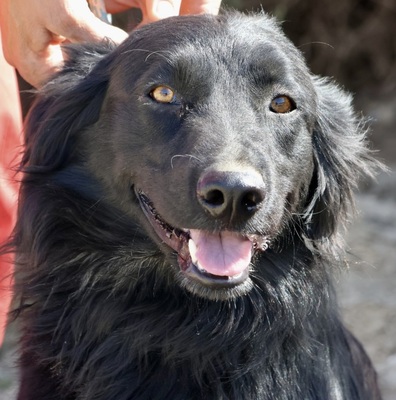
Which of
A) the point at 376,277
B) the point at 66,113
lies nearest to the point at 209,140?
the point at 66,113

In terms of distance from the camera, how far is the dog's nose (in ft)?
9.06

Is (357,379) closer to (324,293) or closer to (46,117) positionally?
(324,293)

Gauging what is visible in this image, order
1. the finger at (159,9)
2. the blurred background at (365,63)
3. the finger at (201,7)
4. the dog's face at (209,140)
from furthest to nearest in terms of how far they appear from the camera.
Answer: the blurred background at (365,63) → the finger at (201,7) → the finger at (159,9) → the dog's face at (209,140)

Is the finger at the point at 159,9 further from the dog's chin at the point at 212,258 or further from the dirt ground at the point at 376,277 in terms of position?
the dirt ground at the point at 376,277

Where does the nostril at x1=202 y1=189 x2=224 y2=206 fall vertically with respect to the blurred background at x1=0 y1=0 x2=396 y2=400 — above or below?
above

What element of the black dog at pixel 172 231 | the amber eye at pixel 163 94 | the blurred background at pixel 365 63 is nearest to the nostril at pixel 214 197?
the black dog at pixel 172 231

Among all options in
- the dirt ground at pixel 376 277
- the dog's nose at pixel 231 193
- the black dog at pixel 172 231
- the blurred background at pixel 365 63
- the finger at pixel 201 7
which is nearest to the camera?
the dog's nose at pixel 231 193

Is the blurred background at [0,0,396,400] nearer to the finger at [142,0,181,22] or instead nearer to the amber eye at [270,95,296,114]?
the finger at [142,0,181,22]

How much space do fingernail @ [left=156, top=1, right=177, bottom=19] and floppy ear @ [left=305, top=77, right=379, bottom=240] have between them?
2.17ft

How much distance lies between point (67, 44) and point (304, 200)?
114 cm

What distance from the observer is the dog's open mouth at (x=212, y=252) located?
9.62 feet

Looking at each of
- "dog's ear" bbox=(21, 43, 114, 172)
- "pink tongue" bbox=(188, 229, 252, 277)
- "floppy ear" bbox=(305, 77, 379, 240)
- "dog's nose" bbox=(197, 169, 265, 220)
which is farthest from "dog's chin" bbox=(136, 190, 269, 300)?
"dog's ear" bbox=(21, 43, 114, 172)

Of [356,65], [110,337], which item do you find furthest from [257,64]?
[356,65]

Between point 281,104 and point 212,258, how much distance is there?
26.1 inches
